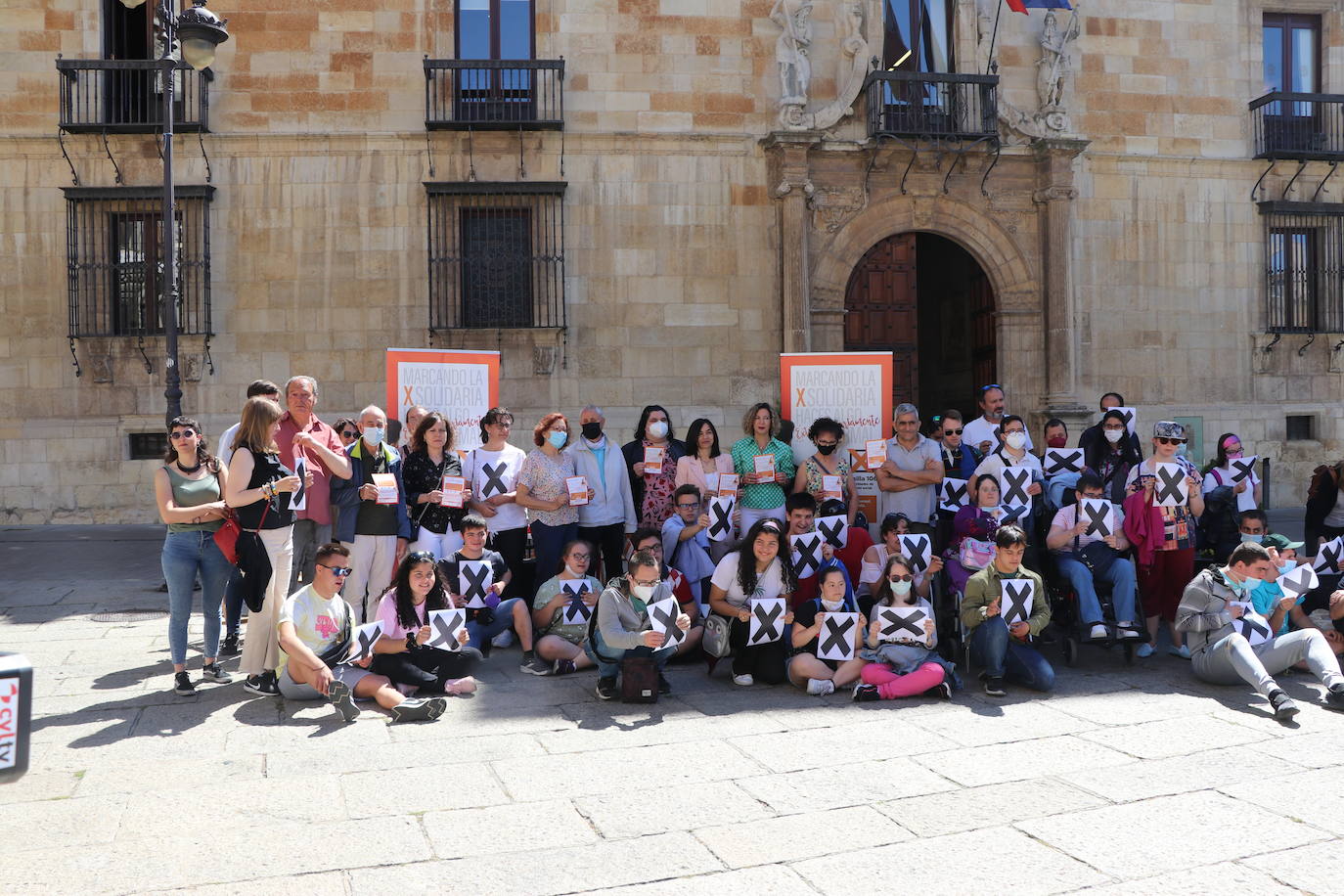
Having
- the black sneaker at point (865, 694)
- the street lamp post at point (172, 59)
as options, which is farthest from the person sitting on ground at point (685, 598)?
the street lamp post at point (172, 59)

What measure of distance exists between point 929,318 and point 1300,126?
21.9 feet

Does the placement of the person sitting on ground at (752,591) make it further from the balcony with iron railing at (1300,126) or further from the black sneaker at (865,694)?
the balcony with iron railing at (1300,126)

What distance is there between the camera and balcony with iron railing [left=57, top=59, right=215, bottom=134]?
47.8ft

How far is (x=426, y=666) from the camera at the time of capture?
7.13 m

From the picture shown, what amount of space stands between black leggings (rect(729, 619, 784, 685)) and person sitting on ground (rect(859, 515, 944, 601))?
41.7 inches

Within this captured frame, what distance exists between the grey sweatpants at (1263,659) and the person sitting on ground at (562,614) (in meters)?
4.45

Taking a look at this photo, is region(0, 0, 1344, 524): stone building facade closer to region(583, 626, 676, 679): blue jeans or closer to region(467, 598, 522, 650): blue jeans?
region(467, 598, 522, 650): blue jeans

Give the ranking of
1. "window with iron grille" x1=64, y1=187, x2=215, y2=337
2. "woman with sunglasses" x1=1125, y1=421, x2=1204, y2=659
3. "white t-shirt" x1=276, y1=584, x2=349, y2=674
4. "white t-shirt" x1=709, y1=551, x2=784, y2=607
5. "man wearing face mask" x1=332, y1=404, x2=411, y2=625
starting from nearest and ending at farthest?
1. "white t-shirt" x1=276, y1=584, x2=349, y2=674
2. "white t-shirt" x1=709, y1=551, x2=784, y2=607
3. "man wearing face mask" x1=332, y1=404, x2=411, y2=625
4. "woman with sunglasses" x1=1125, y1=421, x2=1204, y2=659
5. "window with iron grille" x1=64, y1=187, x2=215, y2=337

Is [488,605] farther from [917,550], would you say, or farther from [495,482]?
[917,550]

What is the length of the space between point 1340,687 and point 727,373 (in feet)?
32.1

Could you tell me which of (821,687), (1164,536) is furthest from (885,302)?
(821,687)

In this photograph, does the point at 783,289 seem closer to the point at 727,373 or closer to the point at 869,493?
the point at 727,373

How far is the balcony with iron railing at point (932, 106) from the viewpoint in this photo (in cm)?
1540

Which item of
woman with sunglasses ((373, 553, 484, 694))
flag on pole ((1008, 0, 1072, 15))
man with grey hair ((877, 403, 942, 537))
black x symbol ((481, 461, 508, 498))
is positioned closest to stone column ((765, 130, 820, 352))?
flag on pole ((1008, 0, 1072, 15))
